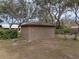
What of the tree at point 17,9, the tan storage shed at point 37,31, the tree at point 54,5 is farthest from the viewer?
the tree at point 17,9

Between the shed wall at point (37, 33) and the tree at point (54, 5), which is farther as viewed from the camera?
the tree at point (54, 5)

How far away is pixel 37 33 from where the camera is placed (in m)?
23.9

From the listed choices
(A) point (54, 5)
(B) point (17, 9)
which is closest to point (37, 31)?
(A) point (54, 5)

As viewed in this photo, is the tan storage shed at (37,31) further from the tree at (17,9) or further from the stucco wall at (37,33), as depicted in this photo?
the tree at (17,9)

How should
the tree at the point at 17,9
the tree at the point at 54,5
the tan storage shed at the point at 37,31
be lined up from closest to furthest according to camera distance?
the tan storage shed at the point at 37,31, the tree at the point at 54,5, the tree at the point at 17,9

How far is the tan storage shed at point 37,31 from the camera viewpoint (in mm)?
23625

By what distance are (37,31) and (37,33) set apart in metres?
0.22

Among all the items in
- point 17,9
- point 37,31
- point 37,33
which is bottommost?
point 37,33

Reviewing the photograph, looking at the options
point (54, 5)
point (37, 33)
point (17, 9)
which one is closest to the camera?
point (37, 33)

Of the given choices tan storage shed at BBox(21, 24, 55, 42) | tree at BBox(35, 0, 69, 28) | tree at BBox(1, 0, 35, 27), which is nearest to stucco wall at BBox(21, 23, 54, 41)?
tan storage shed at BBox(21, 24, 55, 42)

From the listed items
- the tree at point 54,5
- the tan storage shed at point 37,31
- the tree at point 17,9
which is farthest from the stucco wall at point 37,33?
the tree at point 17,9

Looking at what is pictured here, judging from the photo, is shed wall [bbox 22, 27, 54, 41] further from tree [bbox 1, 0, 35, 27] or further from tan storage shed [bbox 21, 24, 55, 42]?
tree [bbox 1, 0, 35, 27]

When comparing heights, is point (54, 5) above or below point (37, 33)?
above

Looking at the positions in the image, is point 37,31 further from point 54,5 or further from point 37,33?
point 54,5
